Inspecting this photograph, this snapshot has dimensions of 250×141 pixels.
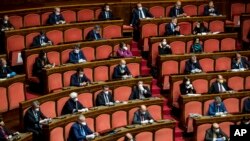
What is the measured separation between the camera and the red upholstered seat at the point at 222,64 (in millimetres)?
6781

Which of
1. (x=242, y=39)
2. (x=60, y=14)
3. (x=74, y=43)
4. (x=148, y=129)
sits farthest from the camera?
(x=242, y=39)

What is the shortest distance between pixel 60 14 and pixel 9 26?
0.76 metres

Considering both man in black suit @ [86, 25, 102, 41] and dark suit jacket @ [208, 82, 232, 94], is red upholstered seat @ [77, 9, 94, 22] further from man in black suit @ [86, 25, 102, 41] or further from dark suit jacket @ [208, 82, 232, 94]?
dark suit jacket @ [208, 82, 232, 94]

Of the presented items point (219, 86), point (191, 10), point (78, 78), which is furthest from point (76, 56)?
point (191, 10)

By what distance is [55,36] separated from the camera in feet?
22.4

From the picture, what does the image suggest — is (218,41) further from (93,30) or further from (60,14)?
(60,14)

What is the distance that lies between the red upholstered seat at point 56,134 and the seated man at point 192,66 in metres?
2.00

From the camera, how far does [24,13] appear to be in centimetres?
727

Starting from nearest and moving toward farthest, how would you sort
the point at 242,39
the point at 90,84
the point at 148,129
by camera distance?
the point at 148,129, the point at 90,84, the point at 242,39

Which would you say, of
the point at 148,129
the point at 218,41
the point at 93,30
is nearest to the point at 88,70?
the point at 93,30

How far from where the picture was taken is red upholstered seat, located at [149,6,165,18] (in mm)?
7871

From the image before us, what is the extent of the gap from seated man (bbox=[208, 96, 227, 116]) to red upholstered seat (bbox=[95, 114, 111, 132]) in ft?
3.71

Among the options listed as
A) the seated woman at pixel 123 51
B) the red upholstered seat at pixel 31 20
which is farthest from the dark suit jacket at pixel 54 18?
the seated woman at pixel 123 51

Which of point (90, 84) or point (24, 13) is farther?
point (24, 13)
